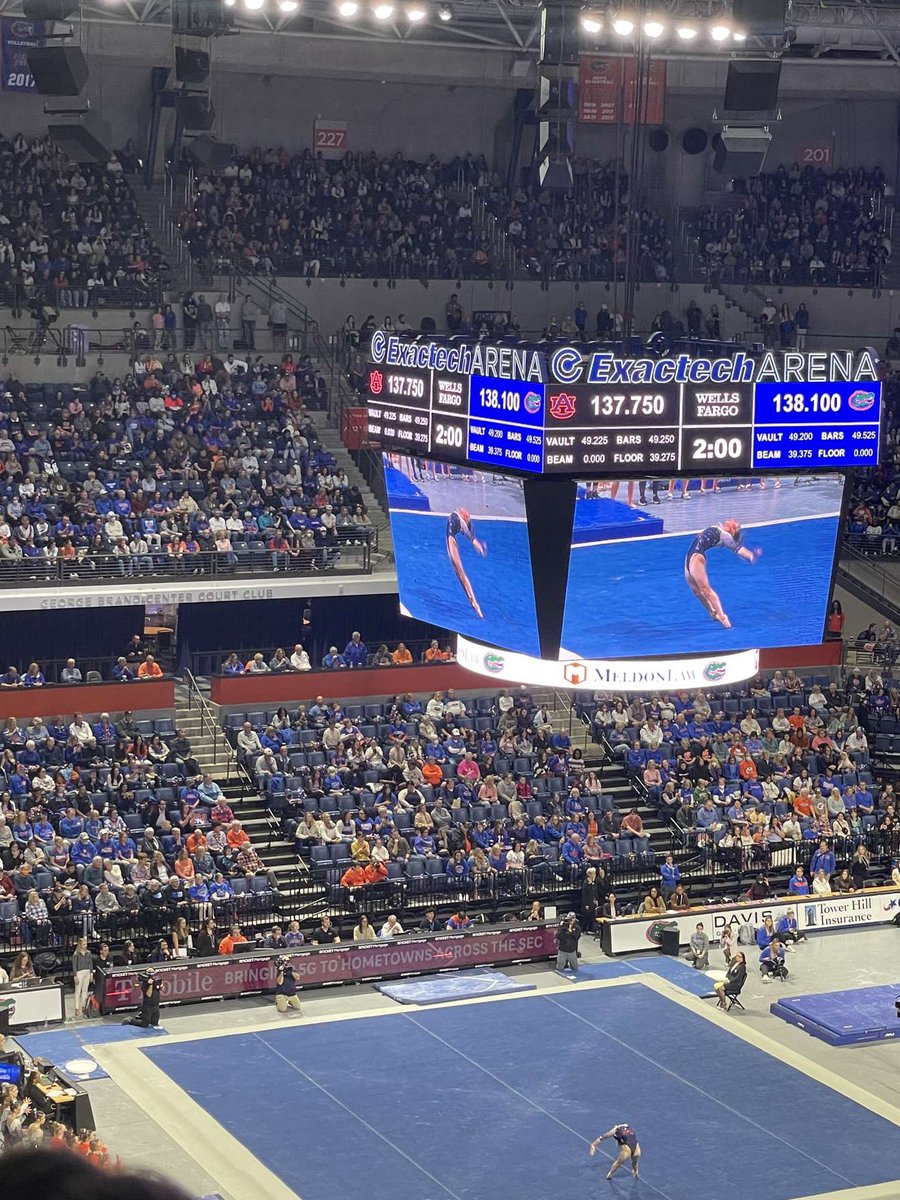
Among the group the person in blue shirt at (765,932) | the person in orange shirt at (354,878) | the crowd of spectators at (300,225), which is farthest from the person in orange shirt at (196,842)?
the crowd of spectators at (300,225)

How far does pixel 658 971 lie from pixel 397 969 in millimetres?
4731

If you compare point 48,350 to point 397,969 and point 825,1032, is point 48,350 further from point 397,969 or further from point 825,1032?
point 825,1032

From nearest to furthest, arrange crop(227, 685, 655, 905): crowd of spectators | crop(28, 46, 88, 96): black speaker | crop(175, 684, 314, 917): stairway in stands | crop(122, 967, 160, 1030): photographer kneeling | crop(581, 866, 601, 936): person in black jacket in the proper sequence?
crop(28, 46, 88, 96): black speaker → crop(122, 967, 160, 1030): photographer kneeling → crop(175, 684, 314, 917): stairway in stands → crop(227, 685, 655, 905): crowd of spectators → crop(581, 866, 601, 936): person in black jacket

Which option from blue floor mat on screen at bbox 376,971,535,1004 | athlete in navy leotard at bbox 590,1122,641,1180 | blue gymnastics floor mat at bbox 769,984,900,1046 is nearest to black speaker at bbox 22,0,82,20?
athlete in navy leotard at bbox 590,1122,641,1180

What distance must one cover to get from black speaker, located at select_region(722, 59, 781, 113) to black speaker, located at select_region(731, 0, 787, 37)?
1111 millimetres

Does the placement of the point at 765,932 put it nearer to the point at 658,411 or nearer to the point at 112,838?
the point at 112,838

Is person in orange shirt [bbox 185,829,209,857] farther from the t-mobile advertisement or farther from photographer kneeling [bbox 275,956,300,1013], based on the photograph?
photographer kneeling [bbox 275,956,300,1013]

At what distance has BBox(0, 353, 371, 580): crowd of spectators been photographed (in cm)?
3712

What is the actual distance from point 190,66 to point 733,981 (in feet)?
55.4

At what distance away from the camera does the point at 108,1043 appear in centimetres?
2825

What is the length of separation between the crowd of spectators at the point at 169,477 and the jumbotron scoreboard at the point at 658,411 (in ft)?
48.4

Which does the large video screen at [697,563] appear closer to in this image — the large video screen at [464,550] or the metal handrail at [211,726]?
the large video screen at [464,550]

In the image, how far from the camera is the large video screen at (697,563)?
23.5m

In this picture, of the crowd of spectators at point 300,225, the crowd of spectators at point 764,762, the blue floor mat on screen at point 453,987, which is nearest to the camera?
the blue floor mat on screen at point 453,987
